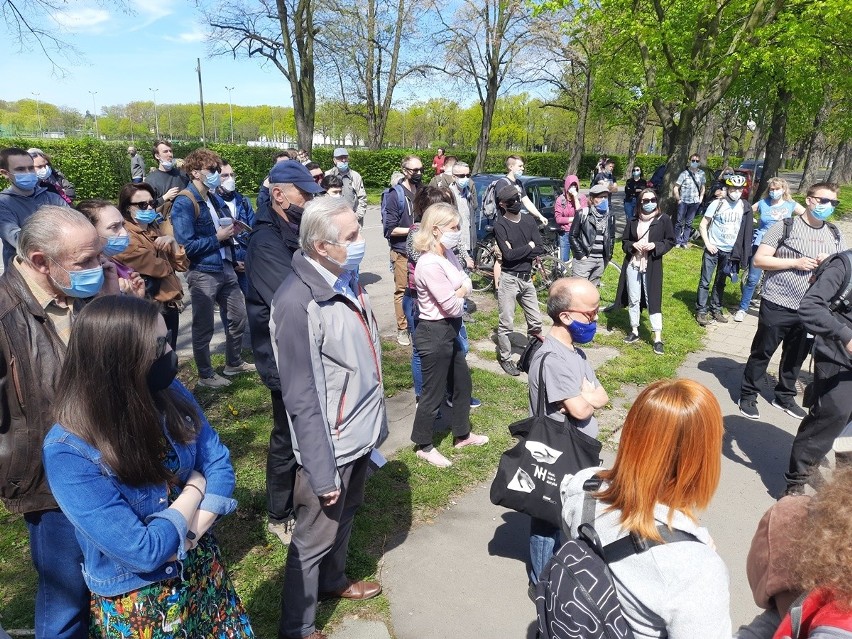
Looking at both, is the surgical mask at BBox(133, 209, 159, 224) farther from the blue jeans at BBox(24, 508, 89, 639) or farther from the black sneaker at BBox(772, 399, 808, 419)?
the black sneaker at BBox(772, 399, 808, 419)

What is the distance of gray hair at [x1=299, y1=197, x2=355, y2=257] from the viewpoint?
2605mm

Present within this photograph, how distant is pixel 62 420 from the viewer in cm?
162

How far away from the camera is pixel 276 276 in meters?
3.30

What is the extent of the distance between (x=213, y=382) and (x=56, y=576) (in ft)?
→ 11.5

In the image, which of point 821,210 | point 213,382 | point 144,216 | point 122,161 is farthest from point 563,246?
point 122,161

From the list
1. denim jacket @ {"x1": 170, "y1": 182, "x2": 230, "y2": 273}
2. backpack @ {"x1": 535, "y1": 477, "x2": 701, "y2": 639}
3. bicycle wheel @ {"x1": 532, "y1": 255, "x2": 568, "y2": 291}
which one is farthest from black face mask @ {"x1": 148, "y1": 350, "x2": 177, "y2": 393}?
bicycle wheel @ {"x1": 532, "y1": 255, "x2": 568, "y2": 291}

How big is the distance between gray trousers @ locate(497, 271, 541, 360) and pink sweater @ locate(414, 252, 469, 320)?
2099 millimetres

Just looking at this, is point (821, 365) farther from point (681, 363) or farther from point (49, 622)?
point (49, 622)

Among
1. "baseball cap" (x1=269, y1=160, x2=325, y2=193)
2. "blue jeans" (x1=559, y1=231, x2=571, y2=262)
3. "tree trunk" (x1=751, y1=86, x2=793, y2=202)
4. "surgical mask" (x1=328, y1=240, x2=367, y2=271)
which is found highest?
"tree trunk" (x1=751, y1=86, x2=793, y2=202)

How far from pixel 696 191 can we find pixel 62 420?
14964 millimetres

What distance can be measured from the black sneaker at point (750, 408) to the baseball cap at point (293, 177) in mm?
4676

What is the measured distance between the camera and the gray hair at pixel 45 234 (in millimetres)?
2332

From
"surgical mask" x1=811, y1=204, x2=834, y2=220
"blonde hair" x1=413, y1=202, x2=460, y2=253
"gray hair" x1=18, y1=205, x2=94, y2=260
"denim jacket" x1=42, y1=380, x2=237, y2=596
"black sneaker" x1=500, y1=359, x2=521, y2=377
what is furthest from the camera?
"black sneaker" x1=500, y1=359, x2=521, y2=377

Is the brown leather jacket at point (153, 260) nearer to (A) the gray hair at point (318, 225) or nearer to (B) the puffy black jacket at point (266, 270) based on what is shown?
(B) the puffy black jacket at point (266, 270)
